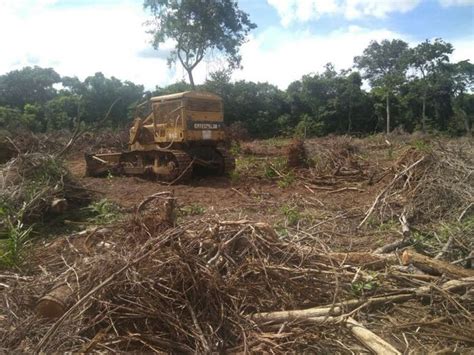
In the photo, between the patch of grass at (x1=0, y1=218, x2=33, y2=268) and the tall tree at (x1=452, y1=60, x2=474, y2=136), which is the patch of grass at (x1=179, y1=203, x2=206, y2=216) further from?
the tall tree at (x1=452, y1=60, x2=474, y2=136)

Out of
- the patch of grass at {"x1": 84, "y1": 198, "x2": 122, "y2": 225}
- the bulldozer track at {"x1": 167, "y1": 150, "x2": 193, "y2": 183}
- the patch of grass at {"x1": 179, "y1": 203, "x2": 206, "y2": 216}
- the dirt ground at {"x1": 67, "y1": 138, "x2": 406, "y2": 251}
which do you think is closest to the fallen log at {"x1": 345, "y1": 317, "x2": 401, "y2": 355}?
the dirt ground at {"x1": 67, "y1": 138, "x2": 406, "y2": 251}

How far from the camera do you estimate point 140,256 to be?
11.8 feet

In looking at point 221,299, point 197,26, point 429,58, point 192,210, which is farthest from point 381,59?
point 221,299

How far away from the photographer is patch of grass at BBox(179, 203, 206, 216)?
768 cm

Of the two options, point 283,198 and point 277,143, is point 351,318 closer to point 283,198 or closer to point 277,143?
point 283,198

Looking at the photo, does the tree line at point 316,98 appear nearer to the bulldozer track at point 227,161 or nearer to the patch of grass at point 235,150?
the patch of grass at point 235,150

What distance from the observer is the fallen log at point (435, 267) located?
424cm

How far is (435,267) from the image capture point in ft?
14.2

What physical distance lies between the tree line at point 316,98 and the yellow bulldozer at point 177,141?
16.5 meters

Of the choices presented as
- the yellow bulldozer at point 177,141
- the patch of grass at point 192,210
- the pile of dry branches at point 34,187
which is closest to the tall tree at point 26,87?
the yellow bulldozer at point 177,141

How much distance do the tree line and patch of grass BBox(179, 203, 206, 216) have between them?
21.3 metres

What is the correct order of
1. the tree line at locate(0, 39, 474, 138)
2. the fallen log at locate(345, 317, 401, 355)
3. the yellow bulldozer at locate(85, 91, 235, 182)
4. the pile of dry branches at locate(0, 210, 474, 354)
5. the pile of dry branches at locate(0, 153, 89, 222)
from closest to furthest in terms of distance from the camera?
the fallen log at locate(345, 317, 401, 355) → the pile of dry branches at locate(0, 210, 474, 354) → the pile of dry branches at locate(0, 153, 89, 222) → the yellow bulldozer at locate(85, 91, 235, 182) → the tree line at locate(0, 39, 474, 138)

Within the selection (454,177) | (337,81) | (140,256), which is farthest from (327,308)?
(337,81)

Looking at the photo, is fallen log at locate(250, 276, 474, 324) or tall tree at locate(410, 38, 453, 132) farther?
tall tree at locate(410, 38, 453, 132)
